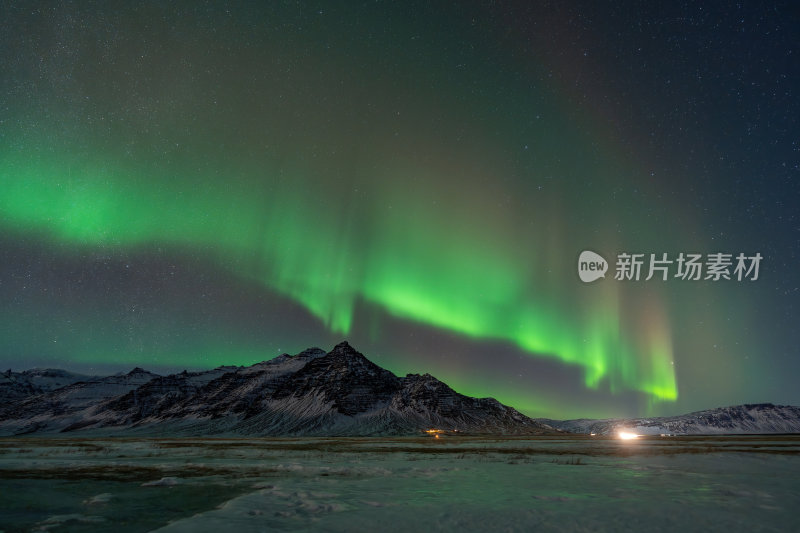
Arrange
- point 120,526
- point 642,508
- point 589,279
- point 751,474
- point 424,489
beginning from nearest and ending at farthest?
point 120,526, point 642,508, point 424,489, point 751,474, point 589,279

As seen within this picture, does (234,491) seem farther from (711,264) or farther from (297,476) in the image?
(711,264)

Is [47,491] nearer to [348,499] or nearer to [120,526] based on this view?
[120,526]

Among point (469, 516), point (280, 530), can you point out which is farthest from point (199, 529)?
point (469, 516)

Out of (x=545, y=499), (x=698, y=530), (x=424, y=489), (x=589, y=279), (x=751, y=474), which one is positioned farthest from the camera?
(x=589, y=279)

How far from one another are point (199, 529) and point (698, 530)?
48.8ft

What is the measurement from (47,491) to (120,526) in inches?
509

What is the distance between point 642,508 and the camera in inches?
713

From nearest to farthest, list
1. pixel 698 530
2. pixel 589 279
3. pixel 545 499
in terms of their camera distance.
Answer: pixel 698 530
pixel 545 499
pixel 589 279

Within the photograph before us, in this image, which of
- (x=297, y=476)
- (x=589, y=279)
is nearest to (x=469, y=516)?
(x=297, y=476)

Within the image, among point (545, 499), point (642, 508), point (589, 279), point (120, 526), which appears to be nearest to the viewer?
point (120, 526)

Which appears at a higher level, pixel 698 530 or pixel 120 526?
pixel 698 530

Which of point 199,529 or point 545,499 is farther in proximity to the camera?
point 545,499

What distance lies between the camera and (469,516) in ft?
56.0

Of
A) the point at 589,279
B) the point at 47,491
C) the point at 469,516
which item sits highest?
the point at 589,279
